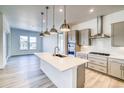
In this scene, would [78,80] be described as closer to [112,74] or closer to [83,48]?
[112,74]

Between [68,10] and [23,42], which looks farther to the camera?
[23,42]

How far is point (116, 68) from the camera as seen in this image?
347 cm

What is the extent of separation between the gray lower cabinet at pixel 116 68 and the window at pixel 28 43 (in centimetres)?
868

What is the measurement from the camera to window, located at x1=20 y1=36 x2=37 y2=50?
9.80 m

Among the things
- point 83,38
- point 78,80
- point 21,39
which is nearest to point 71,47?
point 83,38

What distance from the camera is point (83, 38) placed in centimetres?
537

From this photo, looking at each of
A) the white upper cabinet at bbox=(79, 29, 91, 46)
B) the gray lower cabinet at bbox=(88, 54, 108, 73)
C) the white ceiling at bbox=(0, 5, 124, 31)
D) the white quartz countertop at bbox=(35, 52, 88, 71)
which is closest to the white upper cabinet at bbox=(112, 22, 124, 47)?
the white ceiling at bbox=(0, 5, 124, 31)

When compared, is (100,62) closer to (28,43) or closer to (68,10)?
(68,10)

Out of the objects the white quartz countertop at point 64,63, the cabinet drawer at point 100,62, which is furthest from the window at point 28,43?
the white quartz countertop at point 64,63

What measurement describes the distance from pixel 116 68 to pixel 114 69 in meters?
0.10

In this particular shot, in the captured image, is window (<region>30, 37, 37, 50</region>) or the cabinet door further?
window (<region>30, 37, 37, 50</region>)

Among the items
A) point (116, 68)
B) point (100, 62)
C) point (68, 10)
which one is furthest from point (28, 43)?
point (116, 68)

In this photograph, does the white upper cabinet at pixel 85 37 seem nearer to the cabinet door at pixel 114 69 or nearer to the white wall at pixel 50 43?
the cabinet door at pixel 114 69

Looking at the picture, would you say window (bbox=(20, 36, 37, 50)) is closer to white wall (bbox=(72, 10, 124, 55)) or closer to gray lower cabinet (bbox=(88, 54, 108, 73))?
white wall (bbox=(72, 10, 124, 55))
